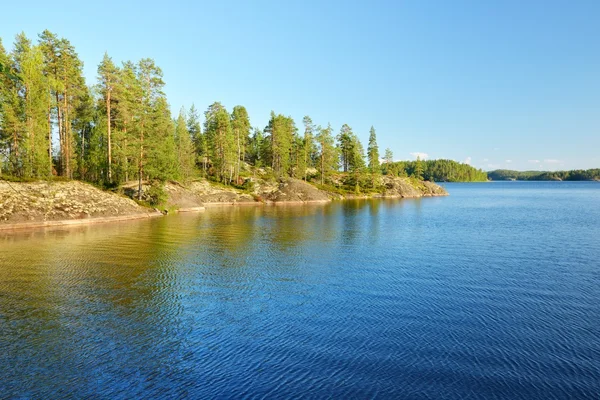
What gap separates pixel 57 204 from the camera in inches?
1848

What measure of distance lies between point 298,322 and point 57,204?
4471 cm

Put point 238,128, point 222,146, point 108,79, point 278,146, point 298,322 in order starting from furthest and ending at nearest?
point 278,146
point 238,128
point 222,146
point 108,79
point 298,322

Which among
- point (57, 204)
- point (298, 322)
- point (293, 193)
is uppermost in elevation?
point (293, 193)

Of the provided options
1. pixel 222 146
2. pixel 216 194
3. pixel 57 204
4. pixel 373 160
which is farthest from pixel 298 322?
pixel 373 160

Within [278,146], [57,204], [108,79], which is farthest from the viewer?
Answer: [278,146]

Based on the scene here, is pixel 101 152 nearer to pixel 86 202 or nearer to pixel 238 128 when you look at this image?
pixel 86 202

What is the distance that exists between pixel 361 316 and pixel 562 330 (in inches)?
318

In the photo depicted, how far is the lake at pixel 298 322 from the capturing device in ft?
35.7

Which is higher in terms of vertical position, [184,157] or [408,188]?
[184,157]

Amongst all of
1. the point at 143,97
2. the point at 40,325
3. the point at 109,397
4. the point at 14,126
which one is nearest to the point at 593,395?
the point at 109,397

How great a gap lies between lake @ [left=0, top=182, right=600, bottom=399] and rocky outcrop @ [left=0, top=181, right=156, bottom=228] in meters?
13.6

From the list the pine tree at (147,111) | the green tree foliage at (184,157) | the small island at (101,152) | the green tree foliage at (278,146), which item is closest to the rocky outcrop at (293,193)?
the small island at (101,152)

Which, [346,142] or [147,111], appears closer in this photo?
[147,111]

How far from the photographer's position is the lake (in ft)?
35.7
